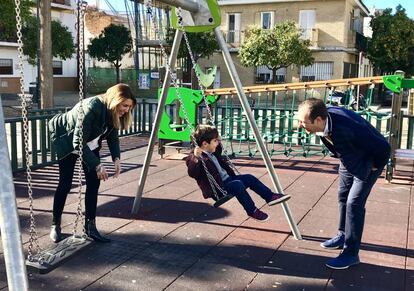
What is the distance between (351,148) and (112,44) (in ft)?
92.4

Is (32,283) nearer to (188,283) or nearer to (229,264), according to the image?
(188,283)

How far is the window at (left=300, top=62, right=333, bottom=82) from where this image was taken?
97.8ft

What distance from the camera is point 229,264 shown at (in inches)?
149

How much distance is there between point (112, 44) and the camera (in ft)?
98.7

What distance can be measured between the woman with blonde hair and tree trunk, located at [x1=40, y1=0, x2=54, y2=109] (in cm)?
679

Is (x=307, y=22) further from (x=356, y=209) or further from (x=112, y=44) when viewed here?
(x=356, y=209)

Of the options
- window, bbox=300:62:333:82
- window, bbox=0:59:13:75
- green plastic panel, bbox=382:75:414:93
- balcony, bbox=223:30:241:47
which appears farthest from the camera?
window, bbox=0:59:13:75

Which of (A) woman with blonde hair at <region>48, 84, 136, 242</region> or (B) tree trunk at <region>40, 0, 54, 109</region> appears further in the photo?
(B) tree trunk at <region>40, 0, 54, 109</region>

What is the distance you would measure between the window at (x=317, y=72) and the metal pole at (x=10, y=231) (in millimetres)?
28940

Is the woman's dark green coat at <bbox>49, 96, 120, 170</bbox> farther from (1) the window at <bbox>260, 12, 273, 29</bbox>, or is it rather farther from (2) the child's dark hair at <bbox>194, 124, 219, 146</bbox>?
(1) the window at <bbox>260, 12, 273, 29</bbox>

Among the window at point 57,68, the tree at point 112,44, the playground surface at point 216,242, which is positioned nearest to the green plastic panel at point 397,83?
the playground surface at point 216,242

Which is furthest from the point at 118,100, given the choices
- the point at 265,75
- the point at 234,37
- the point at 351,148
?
the point at 234,37

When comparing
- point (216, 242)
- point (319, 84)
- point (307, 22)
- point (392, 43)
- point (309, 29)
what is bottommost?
point (216, 242)

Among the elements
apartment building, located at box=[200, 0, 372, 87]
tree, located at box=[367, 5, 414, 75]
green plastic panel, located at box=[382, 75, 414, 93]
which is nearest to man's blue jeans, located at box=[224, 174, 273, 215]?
green plastic panel, located at box=[382, 75, 414, 93]
